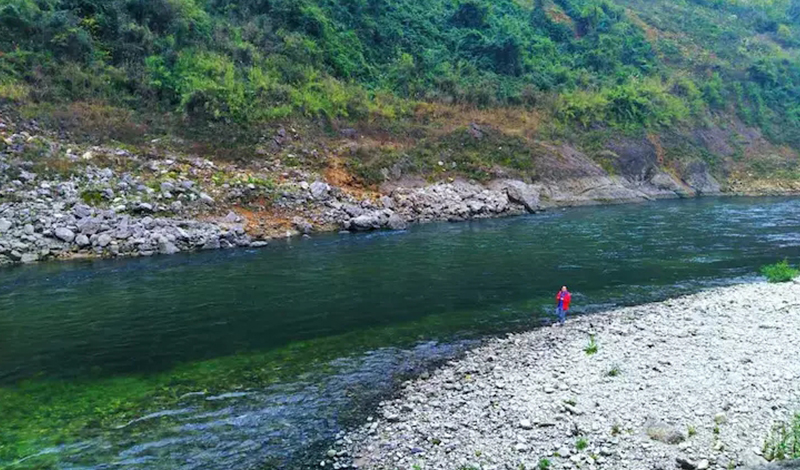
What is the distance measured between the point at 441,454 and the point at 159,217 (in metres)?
21.6

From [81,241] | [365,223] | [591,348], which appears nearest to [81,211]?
[81,241]

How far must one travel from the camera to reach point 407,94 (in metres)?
45.2

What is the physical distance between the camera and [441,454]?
332 inches

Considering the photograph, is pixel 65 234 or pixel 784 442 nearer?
pixel 784 442

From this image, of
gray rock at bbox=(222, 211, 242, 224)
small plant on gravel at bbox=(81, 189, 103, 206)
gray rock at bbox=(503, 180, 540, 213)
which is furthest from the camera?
gray rock at bbox=(503, 180, 540, 213)

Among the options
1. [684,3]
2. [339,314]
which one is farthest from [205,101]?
[684,3]

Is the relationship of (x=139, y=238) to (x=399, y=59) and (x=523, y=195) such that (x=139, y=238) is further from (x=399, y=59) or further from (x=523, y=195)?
(x=399, y=59)

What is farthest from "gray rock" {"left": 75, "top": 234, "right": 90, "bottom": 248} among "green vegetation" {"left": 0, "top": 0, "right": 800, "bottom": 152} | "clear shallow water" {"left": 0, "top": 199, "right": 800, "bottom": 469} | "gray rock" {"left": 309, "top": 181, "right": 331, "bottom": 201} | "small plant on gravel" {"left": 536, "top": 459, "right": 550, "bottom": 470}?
"small plant on gravel" {"left": 536, "top": 459, "right": 550, "bottom": 470}

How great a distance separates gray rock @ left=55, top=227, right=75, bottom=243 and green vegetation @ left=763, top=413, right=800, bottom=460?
82.0 ft

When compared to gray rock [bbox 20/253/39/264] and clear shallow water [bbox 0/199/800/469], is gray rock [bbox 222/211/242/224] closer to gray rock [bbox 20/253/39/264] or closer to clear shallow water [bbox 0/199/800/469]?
clear shallow water [bbox 0/199/800/469]

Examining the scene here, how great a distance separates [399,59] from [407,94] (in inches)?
184

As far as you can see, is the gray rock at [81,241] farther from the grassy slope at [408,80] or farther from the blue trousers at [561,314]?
the blue trousers at [561,314]

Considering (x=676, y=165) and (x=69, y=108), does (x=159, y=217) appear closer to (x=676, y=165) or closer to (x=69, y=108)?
(x=69, y=108)

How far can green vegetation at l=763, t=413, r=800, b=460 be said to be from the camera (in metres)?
7.57
